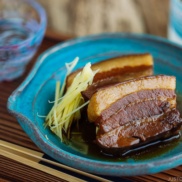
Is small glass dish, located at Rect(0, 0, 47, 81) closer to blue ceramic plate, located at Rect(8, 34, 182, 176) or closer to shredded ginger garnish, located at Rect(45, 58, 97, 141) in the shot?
blue ceramic plate, located at Rect(8, 34, 182, 176)

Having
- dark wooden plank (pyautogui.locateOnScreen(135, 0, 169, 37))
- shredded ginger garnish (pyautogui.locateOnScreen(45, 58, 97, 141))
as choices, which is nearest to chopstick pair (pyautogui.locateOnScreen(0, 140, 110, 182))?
shredded ginger garnish (pyautogui.locateOnScreen(45, 58, 97, 141))

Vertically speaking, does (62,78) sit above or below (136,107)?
below

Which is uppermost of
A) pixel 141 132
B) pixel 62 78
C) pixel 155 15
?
pixel 141 132

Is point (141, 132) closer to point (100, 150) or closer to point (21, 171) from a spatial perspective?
point (100, 150)

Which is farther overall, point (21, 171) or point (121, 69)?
point (121, 69)

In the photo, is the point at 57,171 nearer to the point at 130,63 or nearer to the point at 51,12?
the point at 130,63

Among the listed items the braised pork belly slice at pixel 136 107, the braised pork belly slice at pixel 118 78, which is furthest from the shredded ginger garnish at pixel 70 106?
the braised pork belly slice at pixel 136 107

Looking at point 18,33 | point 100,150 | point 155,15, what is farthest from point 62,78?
point 155,15
